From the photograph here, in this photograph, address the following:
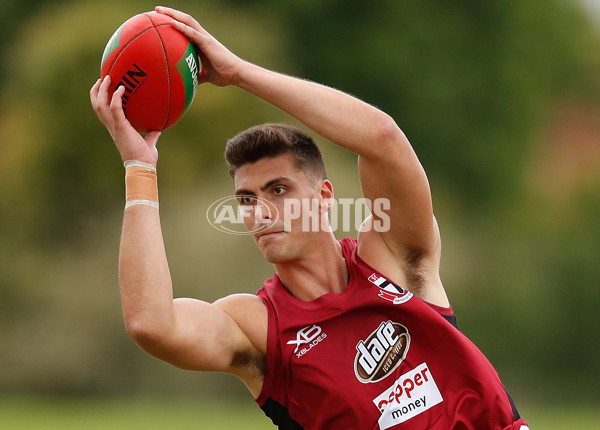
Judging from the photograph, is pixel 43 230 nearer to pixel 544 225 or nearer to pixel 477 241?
pixel 477 241

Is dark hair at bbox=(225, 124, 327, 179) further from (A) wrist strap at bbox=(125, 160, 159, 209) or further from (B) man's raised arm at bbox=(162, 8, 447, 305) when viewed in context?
(A) wrist strap at bbox=(125, 160, 159, 209)

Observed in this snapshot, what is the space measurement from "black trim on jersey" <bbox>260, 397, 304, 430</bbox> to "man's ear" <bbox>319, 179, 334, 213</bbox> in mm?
984

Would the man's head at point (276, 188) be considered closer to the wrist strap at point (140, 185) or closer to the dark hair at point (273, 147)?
the dark hair at point (273, 147)

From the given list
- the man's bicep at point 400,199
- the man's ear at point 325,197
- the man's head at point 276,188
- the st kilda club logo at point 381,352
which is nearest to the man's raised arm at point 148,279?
the man's head at point 276,188

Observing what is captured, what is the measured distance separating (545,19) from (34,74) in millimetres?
13619

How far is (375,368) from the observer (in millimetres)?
4820

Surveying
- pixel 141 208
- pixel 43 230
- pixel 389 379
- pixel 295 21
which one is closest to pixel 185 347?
pixel 141 208

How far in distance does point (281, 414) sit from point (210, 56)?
1.77 m

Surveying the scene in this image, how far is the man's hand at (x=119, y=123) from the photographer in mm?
4402

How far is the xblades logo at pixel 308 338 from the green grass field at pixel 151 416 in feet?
27.9

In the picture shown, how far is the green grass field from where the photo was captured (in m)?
13.5

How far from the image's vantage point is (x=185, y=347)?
14.9 feet

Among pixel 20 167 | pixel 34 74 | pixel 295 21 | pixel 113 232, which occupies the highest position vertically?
pixel 295 21

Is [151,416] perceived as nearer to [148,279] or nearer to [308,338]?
[308,338]
